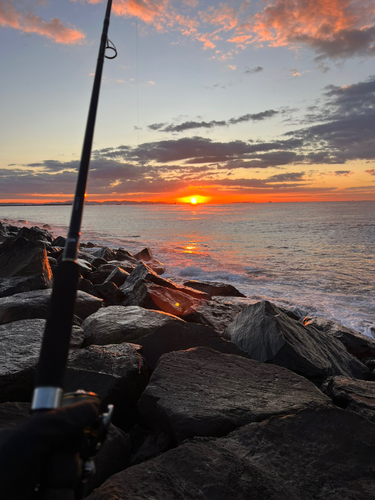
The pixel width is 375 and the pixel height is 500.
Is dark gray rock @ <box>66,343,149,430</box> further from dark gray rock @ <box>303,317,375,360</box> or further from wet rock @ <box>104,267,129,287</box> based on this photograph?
wet rock @ <box>104,267,129,287</box>

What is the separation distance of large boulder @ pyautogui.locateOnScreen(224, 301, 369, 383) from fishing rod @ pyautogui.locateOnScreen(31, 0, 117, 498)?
3567 mm

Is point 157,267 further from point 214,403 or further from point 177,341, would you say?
point 214,403

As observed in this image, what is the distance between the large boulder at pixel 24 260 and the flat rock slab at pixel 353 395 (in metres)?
6.73

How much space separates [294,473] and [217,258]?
20.7 meters

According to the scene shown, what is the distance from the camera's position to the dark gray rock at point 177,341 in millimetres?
4449

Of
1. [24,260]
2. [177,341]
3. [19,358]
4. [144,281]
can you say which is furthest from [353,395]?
[24,260]

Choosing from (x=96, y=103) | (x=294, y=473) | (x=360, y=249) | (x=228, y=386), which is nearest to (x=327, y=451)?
(x=294, y=473)

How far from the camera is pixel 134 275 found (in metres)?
9.78

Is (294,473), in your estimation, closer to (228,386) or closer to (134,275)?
(228,386)

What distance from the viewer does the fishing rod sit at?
3.76ft

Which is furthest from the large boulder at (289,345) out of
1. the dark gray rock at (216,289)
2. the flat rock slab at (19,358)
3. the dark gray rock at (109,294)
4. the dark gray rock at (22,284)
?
the dark gray rock at (216,289)

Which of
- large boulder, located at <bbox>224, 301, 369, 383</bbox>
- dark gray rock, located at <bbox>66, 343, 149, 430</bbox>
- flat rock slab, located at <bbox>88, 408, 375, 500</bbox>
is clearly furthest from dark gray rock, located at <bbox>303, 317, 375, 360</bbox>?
dark gray rock, located at <bbox>66, 343, 149, 430</bbox>

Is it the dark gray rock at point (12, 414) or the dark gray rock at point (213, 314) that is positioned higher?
the dark gray rock at point (12, 414)

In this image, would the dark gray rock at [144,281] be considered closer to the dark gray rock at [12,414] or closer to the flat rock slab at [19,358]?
the flat rock slab at [19,358]
